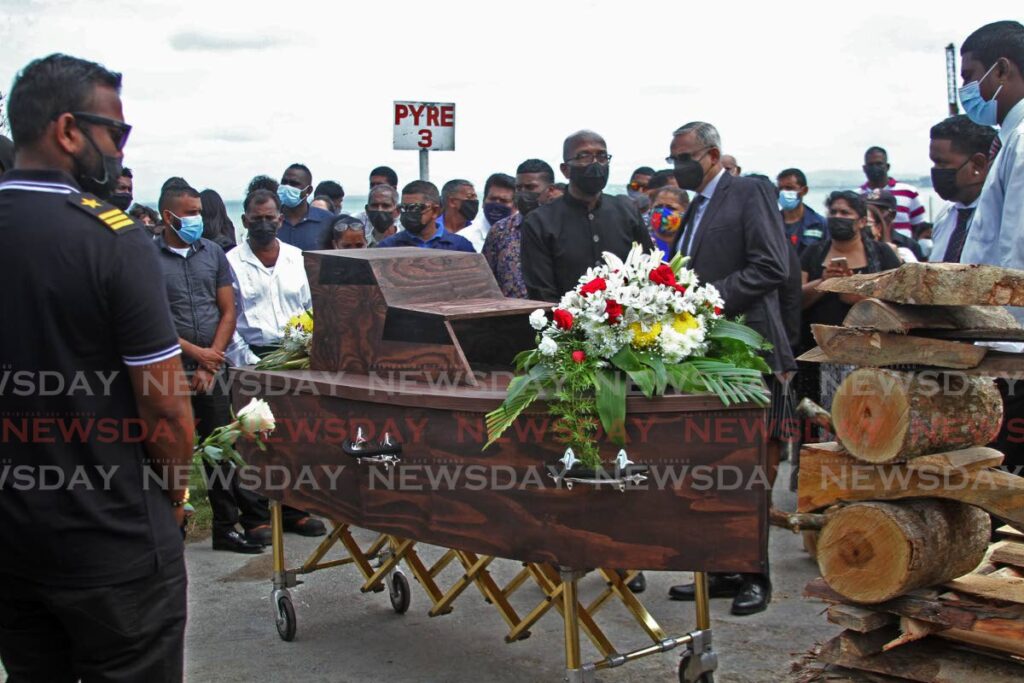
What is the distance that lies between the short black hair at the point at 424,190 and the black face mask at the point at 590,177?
2.20 meters

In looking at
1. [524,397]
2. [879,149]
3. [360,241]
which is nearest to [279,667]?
[524,397]

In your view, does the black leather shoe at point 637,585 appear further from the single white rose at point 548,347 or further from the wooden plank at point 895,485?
the single white rose at point 548,347

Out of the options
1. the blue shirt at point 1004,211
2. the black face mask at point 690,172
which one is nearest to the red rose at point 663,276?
the blue shirt at point 1004,211

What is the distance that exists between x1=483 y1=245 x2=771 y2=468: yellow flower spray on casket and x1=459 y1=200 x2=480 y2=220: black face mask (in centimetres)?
503

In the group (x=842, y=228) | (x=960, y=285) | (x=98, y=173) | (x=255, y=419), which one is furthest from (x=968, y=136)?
(x=98, y=173)

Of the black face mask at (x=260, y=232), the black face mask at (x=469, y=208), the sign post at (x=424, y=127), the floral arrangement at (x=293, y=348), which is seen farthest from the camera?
the sign post at (x=424, y=127)

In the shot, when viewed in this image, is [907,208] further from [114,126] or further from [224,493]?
[114,126]

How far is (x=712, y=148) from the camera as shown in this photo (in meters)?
5.71

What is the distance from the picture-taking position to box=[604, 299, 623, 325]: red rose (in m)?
3.96

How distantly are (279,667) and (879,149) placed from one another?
997cm

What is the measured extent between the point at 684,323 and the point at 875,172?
9397 millimetres

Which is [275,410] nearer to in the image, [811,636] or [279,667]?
[279,667]

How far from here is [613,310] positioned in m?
3.96

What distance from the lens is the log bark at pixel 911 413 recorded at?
3.69 meters
